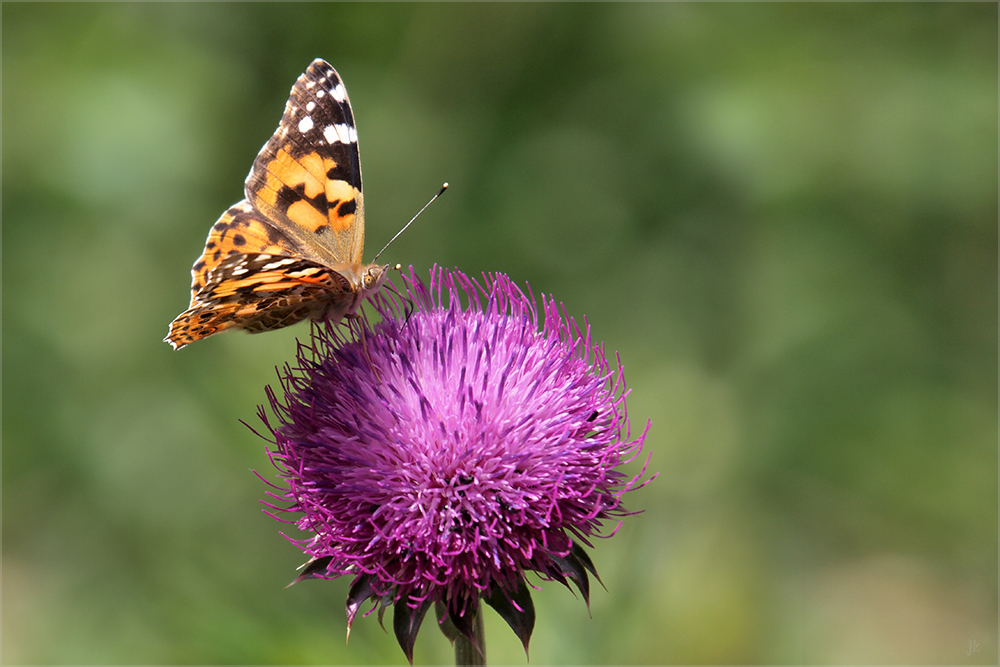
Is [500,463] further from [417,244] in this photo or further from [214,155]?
[214,155]

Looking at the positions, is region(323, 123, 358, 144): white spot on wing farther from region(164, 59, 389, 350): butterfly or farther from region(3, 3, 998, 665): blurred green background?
region(3, 3, 998, 665): blurred green background

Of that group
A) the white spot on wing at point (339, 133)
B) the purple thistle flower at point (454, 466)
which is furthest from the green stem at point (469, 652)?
the white spot on wing at point (339, 133)

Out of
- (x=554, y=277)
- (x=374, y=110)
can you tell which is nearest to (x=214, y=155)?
(x=374, y=110)

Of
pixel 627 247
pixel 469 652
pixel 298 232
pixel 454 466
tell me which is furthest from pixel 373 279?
pixel 627 247

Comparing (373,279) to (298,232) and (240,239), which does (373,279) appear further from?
(240,239)

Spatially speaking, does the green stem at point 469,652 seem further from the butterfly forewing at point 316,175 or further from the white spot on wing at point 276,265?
the butterfly forewing at point 316,175

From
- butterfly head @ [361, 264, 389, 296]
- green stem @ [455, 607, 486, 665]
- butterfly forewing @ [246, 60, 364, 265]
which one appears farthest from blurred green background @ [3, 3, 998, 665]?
green stem @ [455, 607, 486, 665]
